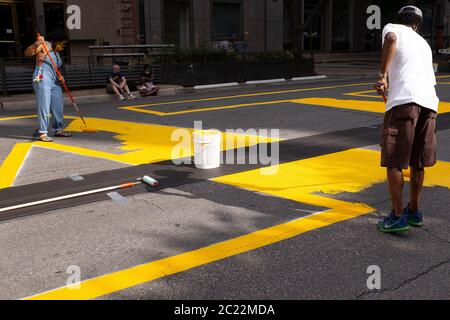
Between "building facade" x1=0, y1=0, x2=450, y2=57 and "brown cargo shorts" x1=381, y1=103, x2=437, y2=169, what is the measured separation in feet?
43.1

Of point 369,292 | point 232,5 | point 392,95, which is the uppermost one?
point 232,5

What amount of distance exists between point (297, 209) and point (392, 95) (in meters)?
1.48

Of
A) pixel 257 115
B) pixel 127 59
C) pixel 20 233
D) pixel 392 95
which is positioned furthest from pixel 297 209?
pixel 127 59

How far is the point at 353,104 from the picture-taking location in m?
12.6

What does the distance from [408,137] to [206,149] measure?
2975mm

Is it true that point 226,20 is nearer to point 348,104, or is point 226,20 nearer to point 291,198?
point 348,104

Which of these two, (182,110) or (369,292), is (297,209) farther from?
(182,110)

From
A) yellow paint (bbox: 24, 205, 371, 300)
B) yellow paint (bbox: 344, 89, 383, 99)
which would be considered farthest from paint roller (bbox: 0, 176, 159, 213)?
yellow paint (bbox: 344, 89, 383, 99)

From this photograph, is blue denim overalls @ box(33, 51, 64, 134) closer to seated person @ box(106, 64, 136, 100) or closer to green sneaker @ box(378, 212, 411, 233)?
seated person @ box(106, 64, 136, 100)

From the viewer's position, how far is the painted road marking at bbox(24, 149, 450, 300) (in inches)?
145

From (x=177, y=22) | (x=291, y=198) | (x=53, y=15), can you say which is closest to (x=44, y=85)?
(x=291, y=198)

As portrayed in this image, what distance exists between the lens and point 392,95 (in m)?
4.33

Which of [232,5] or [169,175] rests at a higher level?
[232,5]

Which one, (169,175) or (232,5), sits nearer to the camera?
(169,175)
